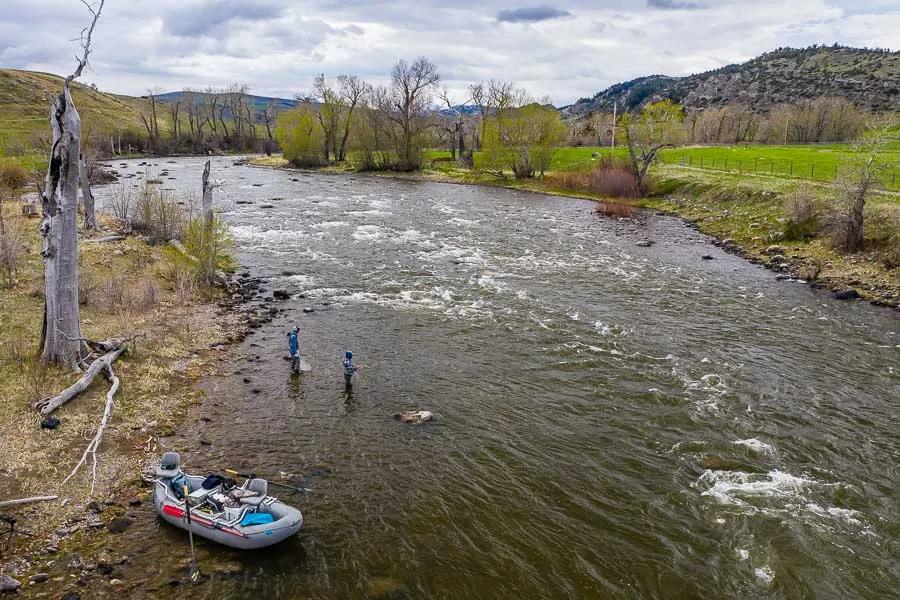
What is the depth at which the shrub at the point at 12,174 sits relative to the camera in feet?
159

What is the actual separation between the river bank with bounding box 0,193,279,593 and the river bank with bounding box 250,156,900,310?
3092 cm

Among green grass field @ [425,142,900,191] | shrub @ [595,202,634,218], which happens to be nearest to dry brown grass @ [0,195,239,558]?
shrub @ [595,202,634,218]

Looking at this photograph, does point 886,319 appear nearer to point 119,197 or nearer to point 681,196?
point 681,196

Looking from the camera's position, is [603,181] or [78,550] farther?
[603,181]

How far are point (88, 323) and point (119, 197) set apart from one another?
32847 mm

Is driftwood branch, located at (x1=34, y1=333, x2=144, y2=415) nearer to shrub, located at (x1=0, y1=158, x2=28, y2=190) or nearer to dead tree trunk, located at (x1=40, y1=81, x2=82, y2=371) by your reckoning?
dead tree trunk, located at (x1=40, y1=81, x2=82, y2=371)

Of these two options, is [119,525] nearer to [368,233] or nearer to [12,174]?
[368,233]

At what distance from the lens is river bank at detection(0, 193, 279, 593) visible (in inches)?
483

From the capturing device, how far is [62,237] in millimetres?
17344

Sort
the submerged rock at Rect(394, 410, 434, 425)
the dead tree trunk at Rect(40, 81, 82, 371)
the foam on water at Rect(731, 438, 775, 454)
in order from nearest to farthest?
1. the foam on water at Rect(731, 438, 775, 454)
2. the dead tree trunk at Rect(40, 81, 82, 371)
3. the submerged rock at Rect(394, 410, 434, 425)

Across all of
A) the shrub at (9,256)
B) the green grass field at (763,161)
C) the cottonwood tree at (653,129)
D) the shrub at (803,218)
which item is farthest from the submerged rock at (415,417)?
the cottonwood tree at (653,129)

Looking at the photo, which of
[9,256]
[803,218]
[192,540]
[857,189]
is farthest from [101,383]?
[803,218]

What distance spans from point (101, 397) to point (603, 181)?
2421 inches

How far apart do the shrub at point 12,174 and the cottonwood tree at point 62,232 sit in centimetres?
3877
